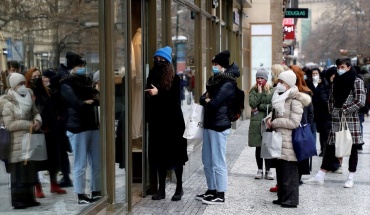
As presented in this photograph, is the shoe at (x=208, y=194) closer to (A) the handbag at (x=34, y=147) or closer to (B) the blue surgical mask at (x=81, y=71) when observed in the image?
(B) the blue surgical mask at (x=81, y=71)

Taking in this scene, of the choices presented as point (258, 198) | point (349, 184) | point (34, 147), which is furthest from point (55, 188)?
point (349, 184)

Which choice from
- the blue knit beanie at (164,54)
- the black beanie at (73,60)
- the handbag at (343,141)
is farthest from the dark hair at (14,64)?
the handbag at (343,141)

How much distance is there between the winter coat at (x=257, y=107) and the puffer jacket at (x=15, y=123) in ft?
18.0

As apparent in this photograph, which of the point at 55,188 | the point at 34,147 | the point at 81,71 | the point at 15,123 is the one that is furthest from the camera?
the point at 81,71

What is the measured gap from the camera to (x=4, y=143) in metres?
4.62

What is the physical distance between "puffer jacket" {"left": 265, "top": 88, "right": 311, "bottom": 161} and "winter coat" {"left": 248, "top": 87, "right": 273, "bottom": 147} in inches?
67.5

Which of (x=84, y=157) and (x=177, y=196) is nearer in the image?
(x=84, y=157)

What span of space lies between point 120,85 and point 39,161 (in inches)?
90.7

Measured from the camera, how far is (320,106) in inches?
478

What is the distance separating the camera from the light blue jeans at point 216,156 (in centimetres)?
826

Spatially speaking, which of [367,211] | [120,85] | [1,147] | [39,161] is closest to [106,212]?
[120,85]

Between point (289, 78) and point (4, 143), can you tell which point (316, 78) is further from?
point (4, 143)

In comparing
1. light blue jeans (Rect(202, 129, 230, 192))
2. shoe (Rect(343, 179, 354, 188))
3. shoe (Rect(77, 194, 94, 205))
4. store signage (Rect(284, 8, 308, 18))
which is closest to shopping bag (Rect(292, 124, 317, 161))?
light blue jeans (Rect(202, 129, 230, 192))

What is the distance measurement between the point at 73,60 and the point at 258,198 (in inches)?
156
